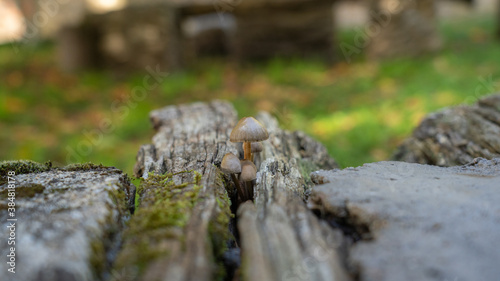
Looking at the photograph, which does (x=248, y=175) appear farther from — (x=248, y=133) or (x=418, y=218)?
(x=418, y=218)

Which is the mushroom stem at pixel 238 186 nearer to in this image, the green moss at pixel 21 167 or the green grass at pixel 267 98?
the green moss at pixel 21 167

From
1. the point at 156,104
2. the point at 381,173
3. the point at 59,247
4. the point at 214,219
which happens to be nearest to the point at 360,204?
the point at 381,173

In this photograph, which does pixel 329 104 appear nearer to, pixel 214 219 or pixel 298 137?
pixel 298 137

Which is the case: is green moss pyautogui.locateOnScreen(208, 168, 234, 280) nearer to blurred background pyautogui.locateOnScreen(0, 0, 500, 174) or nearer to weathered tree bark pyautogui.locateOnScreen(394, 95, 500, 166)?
weathered tree bark pyautogui.locateOnScreen(394, 95, 500, 166)

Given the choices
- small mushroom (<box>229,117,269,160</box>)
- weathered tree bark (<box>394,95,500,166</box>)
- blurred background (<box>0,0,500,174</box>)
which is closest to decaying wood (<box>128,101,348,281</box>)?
small mushroom (<box>229,117,269,160</box>)

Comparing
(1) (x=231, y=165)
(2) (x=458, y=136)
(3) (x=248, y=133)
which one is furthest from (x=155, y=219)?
(2) (x=458, y=136)

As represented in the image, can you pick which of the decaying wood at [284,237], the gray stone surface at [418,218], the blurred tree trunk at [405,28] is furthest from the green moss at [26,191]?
the blurred tree trunk at [405,28]
